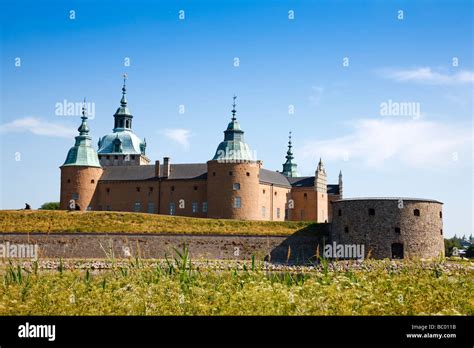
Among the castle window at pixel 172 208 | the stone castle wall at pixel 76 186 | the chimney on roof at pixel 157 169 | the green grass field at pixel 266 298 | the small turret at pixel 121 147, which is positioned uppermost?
the small turret at pixel 121 147

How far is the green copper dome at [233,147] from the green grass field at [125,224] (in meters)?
7.26

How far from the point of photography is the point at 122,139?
194 ft

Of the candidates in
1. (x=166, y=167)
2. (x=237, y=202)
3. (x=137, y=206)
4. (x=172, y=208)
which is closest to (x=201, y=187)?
(x=172, y=208)

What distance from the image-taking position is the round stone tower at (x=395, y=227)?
32438 millimetres

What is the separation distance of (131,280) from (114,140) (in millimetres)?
49331


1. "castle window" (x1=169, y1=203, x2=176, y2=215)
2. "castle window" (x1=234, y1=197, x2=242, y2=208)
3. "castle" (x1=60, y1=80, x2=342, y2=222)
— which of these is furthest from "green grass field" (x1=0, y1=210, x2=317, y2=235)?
"castle window" (x1=169, y1=203, x2=176, y2=215)

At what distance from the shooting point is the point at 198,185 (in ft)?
147

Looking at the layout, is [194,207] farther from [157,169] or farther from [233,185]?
A: [157,169]

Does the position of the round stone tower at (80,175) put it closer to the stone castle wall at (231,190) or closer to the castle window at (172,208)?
the castle window at (172,208)

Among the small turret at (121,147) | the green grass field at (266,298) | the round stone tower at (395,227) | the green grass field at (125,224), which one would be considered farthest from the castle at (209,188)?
the green grass field at (266,298)

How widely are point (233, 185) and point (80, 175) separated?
12743mm
